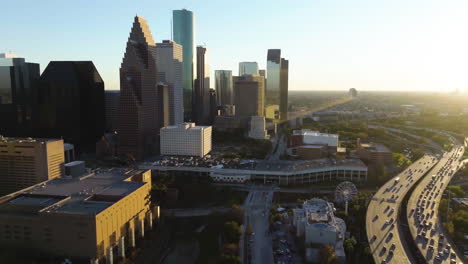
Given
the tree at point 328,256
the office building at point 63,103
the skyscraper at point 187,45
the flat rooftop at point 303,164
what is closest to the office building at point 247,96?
the skyscraper at point 187,45

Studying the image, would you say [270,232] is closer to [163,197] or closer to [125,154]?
[163,197]

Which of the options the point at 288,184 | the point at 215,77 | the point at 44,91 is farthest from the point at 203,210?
the point at 215,77

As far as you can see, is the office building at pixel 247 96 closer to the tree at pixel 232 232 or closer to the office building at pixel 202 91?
the office building at pixel 202 91

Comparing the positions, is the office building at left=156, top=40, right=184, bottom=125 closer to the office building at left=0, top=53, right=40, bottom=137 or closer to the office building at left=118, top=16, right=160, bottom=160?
the office building at left=118, top=16, right=160, bottom=160

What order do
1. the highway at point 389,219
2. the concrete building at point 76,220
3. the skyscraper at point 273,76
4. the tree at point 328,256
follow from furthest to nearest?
the skyscraper at point 273,76, the highway at point 389,219, the concrete building at point 76,220, the tree at point 328,256

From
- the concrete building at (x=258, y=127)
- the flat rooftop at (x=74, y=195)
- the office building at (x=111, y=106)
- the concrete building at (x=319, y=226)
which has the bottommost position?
the concrete building at (x=319, y=226)

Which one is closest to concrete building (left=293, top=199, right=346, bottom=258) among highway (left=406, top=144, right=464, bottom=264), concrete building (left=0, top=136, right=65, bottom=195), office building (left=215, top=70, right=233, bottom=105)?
highway (left=406, top=144, right=464, bottom=264)

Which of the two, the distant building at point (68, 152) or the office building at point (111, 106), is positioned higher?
the office building at point (111, 106)
